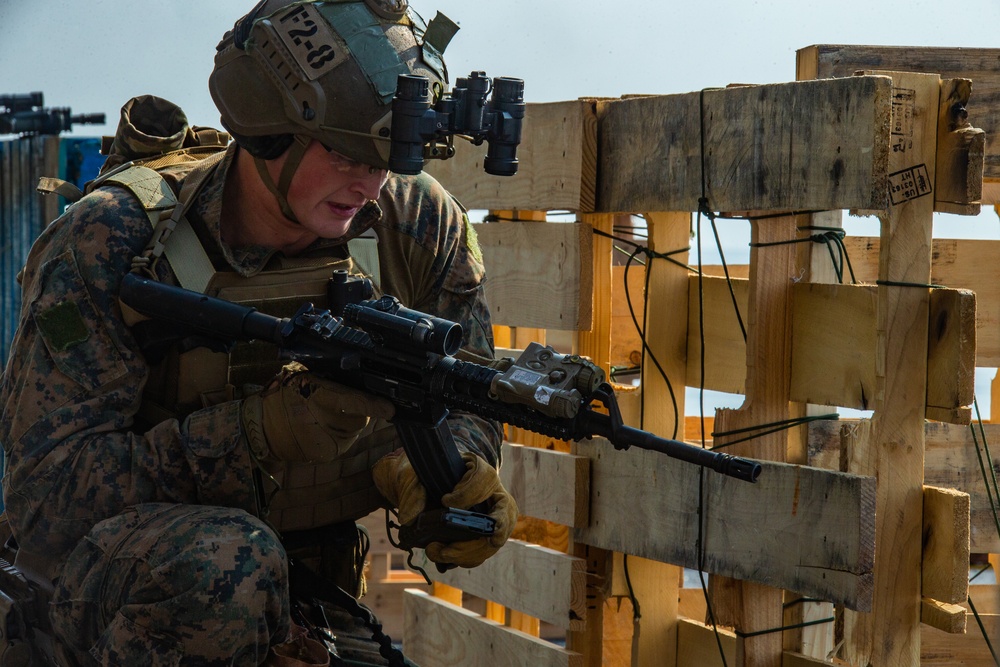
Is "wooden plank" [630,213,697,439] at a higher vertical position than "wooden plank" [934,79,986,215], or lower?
lower

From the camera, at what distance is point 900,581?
3.45m

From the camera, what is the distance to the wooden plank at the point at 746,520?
3381mm

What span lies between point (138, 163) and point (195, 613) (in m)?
1.37

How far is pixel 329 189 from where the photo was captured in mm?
3234

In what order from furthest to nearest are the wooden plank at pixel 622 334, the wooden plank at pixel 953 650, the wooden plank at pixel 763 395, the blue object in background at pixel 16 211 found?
the blue object in background at pixel 16 211 → the wooden plank at pixel 622 334 → the wooden plank at pixel 953 650 → the wooden plank at pixel 763 395

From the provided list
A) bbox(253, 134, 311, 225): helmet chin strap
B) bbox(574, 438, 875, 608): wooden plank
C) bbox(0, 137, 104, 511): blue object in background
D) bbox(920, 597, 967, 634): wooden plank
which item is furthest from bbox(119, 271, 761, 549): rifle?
bbox(0, 137, 104, 511): blue object in background

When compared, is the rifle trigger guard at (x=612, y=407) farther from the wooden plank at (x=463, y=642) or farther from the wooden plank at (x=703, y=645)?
the wooden plank at (x=463, y=642)

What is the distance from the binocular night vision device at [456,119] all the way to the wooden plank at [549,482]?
1379mm

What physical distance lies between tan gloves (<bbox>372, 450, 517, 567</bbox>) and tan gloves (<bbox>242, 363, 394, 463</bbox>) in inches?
9.1

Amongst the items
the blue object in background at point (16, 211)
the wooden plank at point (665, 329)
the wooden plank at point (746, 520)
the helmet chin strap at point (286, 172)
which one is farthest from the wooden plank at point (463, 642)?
the blue object in background at point (16, 211)

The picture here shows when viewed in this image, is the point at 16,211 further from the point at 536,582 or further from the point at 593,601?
the point at 593,601

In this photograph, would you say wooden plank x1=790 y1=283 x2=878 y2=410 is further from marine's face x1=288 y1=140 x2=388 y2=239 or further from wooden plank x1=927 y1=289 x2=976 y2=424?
marine's face x1=288 y1=140 x2=388 y2=239

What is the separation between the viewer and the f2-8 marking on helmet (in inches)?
121

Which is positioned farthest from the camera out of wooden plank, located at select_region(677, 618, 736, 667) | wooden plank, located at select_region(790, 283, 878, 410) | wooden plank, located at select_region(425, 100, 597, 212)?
wooden plank, located at select_region(425, 100, 597, 212)
